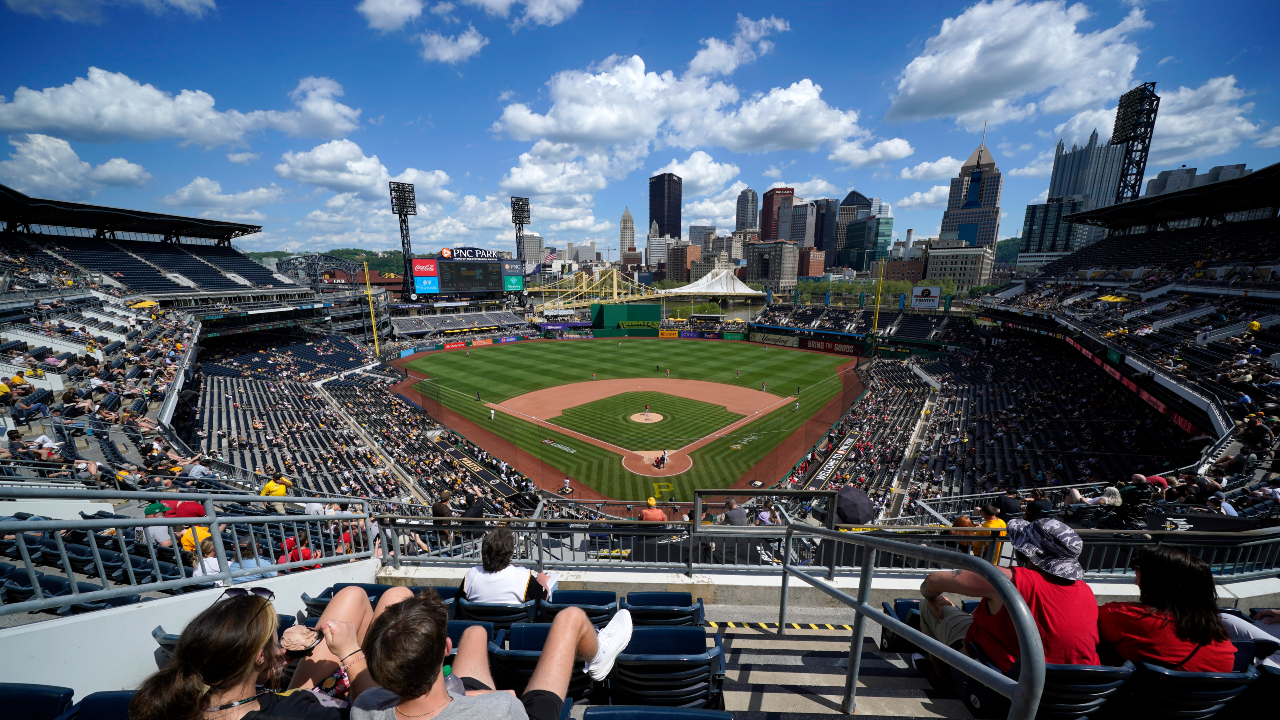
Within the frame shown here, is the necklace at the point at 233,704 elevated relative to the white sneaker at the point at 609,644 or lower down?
elevated

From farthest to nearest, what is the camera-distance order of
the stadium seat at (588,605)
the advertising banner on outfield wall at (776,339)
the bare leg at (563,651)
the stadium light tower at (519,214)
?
1. the stadium light tower at (519,214)
2. the advertising banner on outfield wall at (776,339)
3. the stadium seat at (588,605)
4. the bare leg at (563,651)

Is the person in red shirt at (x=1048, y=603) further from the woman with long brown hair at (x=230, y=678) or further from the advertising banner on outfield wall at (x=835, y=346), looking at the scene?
the advertising banner on outfield wall at (x=835, y=346)

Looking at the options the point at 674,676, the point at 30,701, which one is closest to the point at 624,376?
the point at 674,676

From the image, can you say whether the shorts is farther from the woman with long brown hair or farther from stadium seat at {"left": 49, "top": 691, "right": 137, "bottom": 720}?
stadium seat at {"left": 49, "top": 691, "right": 137, "bottom": 720}

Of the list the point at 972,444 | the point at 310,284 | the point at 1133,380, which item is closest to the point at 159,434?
the point at 972,444

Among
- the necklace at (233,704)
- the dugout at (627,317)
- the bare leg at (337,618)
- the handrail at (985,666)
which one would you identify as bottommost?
the dugout at (627,317)

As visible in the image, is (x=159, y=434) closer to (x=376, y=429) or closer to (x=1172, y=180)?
(x=376, y=429)

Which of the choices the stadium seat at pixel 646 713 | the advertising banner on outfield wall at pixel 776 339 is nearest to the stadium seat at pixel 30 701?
the stadium seat at pixel 646 713
